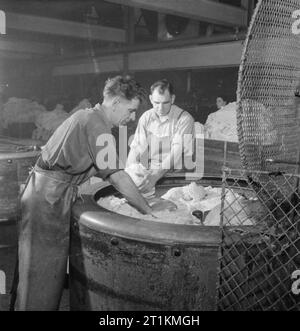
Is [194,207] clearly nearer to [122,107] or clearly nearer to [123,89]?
[122,107]

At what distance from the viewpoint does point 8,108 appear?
7816mm

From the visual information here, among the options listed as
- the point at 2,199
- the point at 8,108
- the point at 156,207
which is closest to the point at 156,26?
the point at 8,108

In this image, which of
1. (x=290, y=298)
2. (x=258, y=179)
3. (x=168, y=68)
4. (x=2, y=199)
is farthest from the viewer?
(x=168, y=68)

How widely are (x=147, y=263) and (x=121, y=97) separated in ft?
3.88

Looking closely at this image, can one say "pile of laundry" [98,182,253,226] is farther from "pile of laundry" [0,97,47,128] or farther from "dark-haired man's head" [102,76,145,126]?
"pile of laundry" [0,97,47,128]

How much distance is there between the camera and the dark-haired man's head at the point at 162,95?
3950mm

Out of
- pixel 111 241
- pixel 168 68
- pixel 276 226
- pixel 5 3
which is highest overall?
pixel 5 3

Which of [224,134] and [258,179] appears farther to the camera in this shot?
[224,134]

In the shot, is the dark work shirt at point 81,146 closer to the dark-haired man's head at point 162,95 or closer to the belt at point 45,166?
the belt at point 45,166

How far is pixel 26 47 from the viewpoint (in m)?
9.83

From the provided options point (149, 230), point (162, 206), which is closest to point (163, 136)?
point (162, 206)

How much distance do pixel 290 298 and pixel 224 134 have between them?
3.07 m

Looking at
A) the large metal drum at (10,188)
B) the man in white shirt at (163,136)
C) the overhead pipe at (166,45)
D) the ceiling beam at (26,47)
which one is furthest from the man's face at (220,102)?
the ceiling beam at (26,47)

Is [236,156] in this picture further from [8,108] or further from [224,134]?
[8,108]
